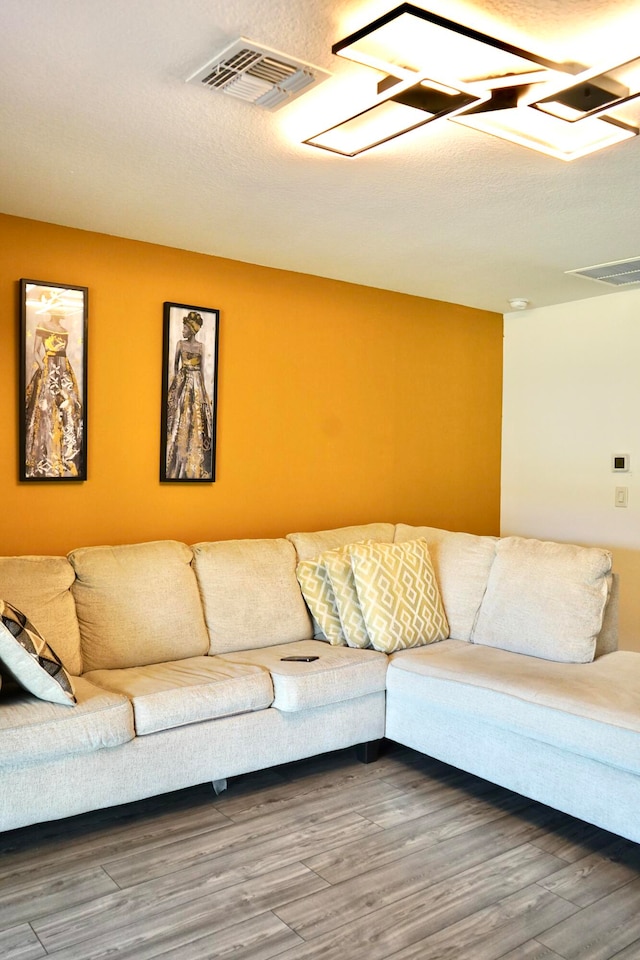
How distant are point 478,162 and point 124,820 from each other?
8.85 feet

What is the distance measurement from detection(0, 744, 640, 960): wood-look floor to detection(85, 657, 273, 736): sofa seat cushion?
39 centimetres

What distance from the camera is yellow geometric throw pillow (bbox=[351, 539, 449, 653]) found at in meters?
3.64

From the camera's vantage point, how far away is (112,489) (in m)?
3.88

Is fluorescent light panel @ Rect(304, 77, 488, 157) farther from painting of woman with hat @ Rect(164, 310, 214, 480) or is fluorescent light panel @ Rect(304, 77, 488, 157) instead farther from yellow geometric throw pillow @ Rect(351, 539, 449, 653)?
yellow geometric throw pillow @ Rect(351, 539, 449, 653)

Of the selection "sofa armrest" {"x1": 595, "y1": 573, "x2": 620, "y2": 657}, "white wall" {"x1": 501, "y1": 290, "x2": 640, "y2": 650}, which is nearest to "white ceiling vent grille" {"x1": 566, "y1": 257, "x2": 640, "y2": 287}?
"white wall" {"x1": 501, "y1": 290, "x2": 640, "y2": 650}

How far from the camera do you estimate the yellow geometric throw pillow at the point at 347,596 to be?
12.1 ft

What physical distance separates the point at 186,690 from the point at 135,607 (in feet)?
1.93

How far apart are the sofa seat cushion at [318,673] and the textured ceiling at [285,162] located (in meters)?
1.91

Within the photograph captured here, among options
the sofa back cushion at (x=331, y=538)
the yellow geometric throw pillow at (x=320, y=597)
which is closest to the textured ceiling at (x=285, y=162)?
the sofa back cushion at (x=331, y=538)

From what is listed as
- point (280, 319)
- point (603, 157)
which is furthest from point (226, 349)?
point (603, 157)

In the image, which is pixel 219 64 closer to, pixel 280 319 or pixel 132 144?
pixel 132 144

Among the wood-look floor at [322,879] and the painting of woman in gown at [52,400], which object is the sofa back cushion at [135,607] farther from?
the wood-look floor at [322,879]

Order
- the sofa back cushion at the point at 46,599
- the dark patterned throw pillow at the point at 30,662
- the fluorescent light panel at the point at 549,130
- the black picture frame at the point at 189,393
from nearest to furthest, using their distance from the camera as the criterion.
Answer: the fluorescent light panel at the point at 549,130, the dark patterned throw pillow at the point at 30,662, the sofa back cushion at the point at 46,599, the black picture frame at the point at 189,393

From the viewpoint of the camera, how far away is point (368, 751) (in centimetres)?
354
